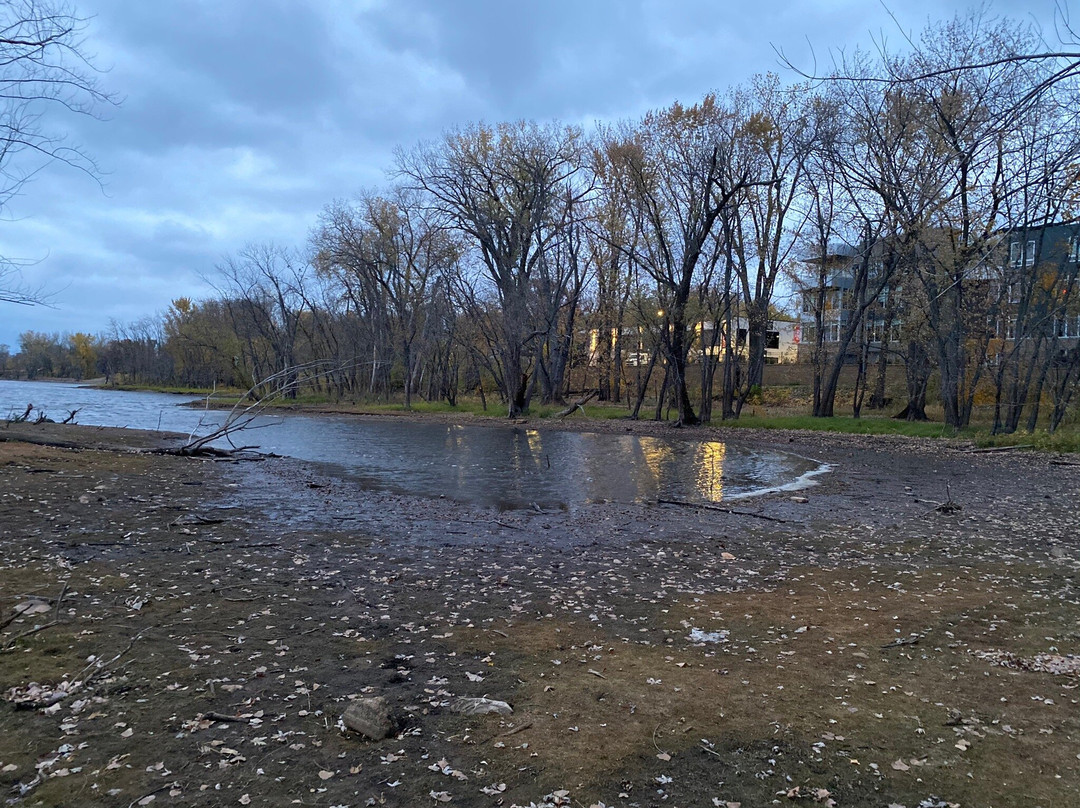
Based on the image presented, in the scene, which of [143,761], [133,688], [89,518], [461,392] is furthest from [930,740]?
[461,392]

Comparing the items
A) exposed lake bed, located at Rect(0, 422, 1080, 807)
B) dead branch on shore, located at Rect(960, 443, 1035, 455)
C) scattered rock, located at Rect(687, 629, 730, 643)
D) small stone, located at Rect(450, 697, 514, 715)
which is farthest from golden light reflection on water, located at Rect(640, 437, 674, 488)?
small stone, located at Rect(450, 697, 514, 715)

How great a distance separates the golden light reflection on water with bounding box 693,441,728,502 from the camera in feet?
48.8

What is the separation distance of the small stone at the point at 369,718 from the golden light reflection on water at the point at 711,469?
10484 mm

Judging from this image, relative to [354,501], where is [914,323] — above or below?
above

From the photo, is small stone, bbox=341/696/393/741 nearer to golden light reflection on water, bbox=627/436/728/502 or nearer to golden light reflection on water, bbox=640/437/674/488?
golden light reflection on water, bbox=627/436/728/502

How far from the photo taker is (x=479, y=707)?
4469 millimetres

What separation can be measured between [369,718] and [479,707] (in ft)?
2.36

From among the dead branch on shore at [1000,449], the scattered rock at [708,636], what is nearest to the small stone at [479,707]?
the scattered rock at [708,636]

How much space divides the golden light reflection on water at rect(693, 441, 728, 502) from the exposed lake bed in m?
3.75

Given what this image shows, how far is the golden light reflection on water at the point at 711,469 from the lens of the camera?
14.9 meters

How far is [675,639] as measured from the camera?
230 inches

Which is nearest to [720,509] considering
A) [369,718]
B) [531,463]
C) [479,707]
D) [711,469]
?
[711,469]

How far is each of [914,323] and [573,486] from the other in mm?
18598

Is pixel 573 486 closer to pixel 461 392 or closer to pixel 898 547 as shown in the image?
pixel 898 547
